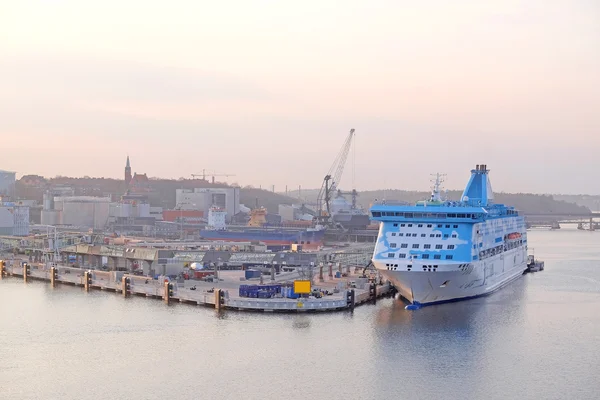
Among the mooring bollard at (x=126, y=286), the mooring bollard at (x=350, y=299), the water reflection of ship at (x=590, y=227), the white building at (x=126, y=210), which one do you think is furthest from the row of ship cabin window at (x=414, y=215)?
the water reflection of ship at (x=590, y=227)

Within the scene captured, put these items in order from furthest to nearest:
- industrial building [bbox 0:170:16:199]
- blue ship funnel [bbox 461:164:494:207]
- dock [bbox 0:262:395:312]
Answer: industrial building [bbox 0:170:16:199], blue ship funnel [bbox 461:164:494:207], dock [bbox 0:262:395:312]

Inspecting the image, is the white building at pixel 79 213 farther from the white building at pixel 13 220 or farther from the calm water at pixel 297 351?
the calm water at pixel 297 351

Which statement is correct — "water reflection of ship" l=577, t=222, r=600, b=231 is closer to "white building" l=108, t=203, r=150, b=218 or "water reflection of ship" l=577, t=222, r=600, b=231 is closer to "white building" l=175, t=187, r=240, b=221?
"white building" l=175, t=187, r=240, b=221

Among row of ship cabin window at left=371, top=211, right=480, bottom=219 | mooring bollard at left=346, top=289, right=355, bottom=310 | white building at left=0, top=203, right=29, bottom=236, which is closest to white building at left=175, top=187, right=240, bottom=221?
white building at left=0, top=203, right=29, bottom=236

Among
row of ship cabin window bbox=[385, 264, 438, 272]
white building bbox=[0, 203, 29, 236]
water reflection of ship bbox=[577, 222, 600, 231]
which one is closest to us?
row of ship cabin window bbox=[385, 264, 438, 272]

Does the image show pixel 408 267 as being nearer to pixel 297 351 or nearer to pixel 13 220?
pixel 297 351

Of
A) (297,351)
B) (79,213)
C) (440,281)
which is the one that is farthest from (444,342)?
(79,213)
